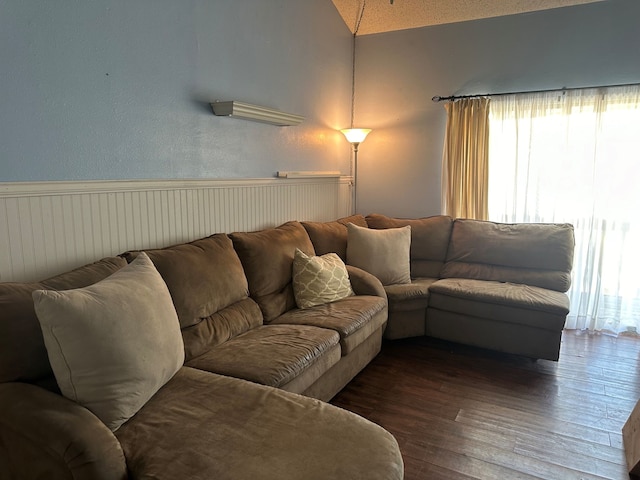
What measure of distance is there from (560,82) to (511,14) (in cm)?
76

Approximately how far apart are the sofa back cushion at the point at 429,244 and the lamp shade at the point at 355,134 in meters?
0.97

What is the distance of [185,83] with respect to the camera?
2.72 metres

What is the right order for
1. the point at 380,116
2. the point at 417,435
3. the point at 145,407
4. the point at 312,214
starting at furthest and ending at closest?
the point at 380,116 → the point at 312,214 → the point at 417,435 → the point at 145,407

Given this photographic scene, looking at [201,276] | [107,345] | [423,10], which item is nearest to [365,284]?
[201,276]

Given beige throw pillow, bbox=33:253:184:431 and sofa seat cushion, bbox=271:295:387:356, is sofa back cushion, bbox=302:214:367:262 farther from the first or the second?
beige throw pillow, bbox=33:253:184:431

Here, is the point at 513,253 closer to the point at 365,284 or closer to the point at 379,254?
the point at 379,254

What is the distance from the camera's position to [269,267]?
2.87 metres

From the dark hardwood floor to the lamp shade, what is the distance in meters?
2.02

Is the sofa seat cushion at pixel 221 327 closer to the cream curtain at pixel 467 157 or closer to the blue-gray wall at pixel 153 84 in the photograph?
the blue-gray wall at pixel 153 84

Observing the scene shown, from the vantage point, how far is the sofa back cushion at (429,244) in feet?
13.0

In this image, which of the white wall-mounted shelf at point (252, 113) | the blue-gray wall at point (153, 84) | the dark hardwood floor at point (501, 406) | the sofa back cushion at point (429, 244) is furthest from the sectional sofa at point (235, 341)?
the white wall-mounted shelf at point (252, 113)

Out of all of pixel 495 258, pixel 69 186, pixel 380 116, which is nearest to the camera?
pixel 69 186

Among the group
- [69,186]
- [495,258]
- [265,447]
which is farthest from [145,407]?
[495,258]

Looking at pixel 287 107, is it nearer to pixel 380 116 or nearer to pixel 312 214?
pixel 312 214
